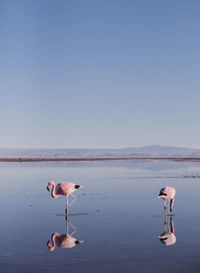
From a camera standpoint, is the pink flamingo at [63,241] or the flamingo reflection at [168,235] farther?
the flamingo reflection at [168,235]

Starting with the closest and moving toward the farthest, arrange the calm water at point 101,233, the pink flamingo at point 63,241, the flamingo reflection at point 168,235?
the calm water at point 101,233 < the pink flamingo at point 63,241 < the flamingo reflection at point 168,235

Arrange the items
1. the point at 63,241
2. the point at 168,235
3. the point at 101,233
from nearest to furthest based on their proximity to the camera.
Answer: the point at 63,241 < the point at 168,235 < the point at 101,233

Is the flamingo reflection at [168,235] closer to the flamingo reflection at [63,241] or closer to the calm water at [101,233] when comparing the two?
the calm water at [101,233]

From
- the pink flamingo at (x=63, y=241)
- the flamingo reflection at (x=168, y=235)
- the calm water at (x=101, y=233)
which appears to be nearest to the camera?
the calm water at (x=101, y=233)

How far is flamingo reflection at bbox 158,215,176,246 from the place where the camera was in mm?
9894

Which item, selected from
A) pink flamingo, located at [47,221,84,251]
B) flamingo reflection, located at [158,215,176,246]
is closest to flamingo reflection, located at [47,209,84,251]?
pink flamingo, located at [47,221,84,251]

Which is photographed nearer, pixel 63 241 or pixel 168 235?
pixel 63 241

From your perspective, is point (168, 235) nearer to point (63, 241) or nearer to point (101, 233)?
point (101, 233)

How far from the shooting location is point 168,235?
34.8 feet

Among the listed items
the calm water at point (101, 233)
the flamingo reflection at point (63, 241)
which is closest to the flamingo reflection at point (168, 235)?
the calm water at point (101, 233)

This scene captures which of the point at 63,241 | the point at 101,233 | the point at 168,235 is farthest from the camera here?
the point at 101,233

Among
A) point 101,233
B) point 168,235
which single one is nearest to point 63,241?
point 101,233

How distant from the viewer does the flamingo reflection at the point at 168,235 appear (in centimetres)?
989

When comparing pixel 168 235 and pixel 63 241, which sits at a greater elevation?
pixel 168 235
